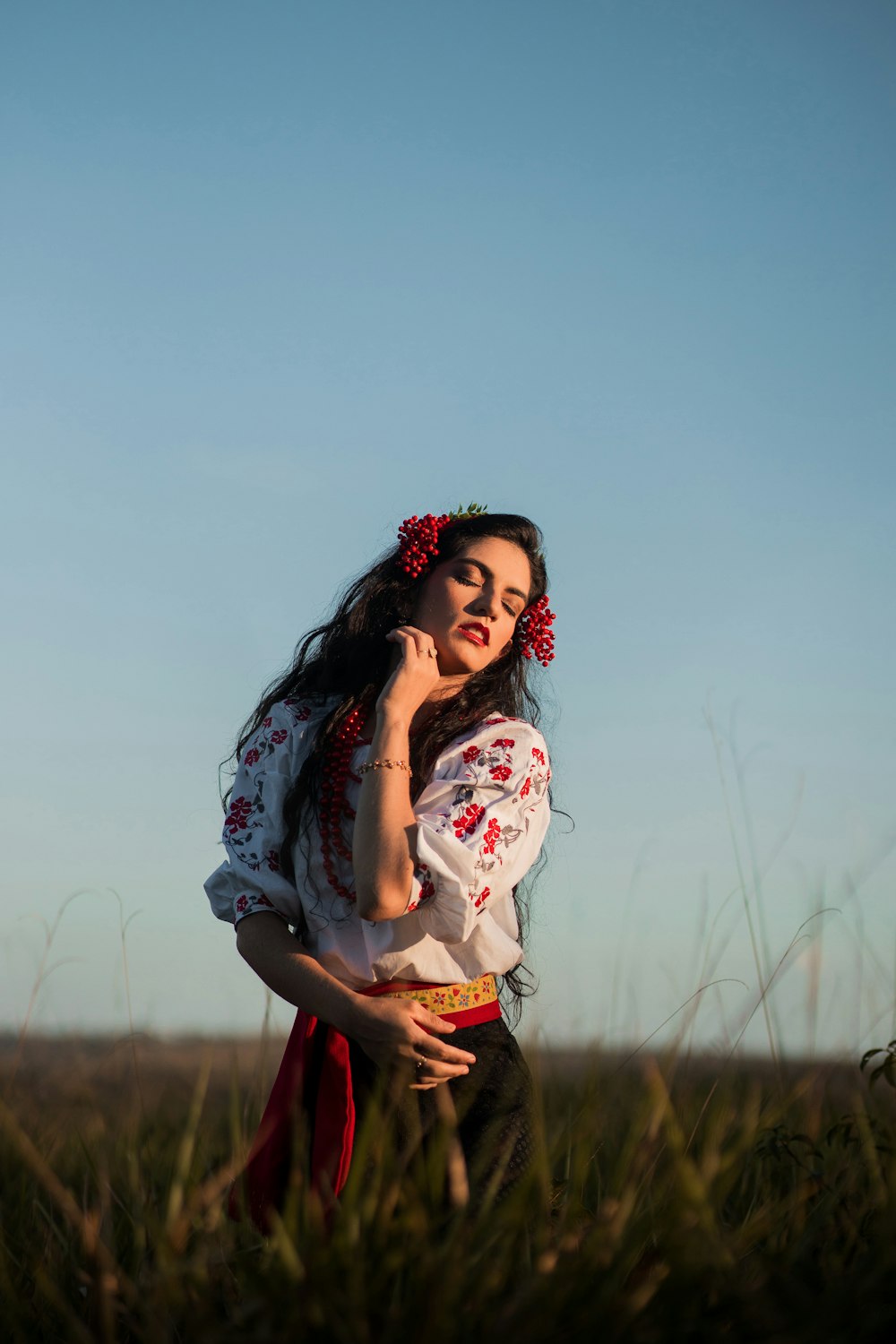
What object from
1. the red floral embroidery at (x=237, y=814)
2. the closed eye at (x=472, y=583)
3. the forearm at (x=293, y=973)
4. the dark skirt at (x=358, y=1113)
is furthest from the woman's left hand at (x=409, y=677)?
the dark skirt at (x=358, y=1113)

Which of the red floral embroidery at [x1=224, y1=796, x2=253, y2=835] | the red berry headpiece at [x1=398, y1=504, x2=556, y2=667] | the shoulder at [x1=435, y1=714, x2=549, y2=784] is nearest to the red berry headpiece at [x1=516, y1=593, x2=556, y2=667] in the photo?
the red berry headpiece at [x1=398, y1=504, x2=556, y2=667]

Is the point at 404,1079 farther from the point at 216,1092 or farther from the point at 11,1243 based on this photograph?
the point at 216,1092

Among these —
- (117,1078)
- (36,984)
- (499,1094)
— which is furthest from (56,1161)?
(499,1094)

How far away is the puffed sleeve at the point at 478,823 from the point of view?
2.68m

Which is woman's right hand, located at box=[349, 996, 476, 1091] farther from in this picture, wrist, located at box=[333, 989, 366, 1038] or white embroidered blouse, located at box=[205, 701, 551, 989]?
white embroidered blouse, located at box=[205, 701, 551, 989]

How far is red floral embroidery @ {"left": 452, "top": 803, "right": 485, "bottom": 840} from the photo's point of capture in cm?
276

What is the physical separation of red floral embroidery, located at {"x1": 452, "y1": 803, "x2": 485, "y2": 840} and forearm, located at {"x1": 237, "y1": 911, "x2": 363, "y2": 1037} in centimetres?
45

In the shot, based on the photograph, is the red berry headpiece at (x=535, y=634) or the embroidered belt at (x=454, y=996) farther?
the red berry headpiece at (x=535, y=634)

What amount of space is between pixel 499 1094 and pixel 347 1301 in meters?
1.27

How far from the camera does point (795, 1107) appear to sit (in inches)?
191

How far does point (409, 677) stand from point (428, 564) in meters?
0.69

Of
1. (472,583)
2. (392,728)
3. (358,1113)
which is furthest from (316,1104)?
(472,583)

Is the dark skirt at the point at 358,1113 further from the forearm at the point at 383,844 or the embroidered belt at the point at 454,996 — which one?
the forearm at the point at 383,844

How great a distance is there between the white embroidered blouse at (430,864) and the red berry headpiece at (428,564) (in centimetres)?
55
